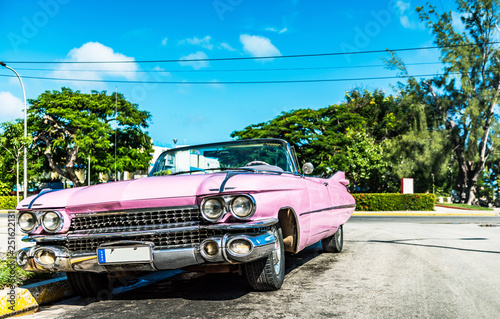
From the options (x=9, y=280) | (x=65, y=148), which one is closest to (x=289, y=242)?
(x=9, y=280)

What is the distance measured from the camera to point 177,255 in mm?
3516

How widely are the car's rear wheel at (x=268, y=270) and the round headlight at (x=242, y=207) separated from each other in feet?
1.77

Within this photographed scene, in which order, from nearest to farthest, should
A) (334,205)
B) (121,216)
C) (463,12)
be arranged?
(121,216)
(334,205)
(463,12)

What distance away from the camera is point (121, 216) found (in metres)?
3.82

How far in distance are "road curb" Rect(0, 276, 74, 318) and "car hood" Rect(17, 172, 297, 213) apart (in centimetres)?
82

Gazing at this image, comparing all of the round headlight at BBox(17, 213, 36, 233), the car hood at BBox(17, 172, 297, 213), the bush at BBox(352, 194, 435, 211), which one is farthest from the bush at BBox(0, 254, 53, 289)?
the bush at BBox(352, 194, 435, 211)

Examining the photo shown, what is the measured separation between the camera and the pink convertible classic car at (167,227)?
3543 millimetres

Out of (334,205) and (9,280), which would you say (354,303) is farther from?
(9,280)

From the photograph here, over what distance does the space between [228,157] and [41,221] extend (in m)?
2.20

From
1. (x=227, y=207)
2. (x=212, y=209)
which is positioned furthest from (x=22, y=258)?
(x=227, y=207)

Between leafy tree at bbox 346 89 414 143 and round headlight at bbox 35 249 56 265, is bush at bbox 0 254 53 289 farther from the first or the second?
leafy tree at bbox 346 89 414 143

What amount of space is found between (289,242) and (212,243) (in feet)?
4.13

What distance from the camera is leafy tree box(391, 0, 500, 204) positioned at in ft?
117

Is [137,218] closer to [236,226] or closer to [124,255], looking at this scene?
[124,255]
